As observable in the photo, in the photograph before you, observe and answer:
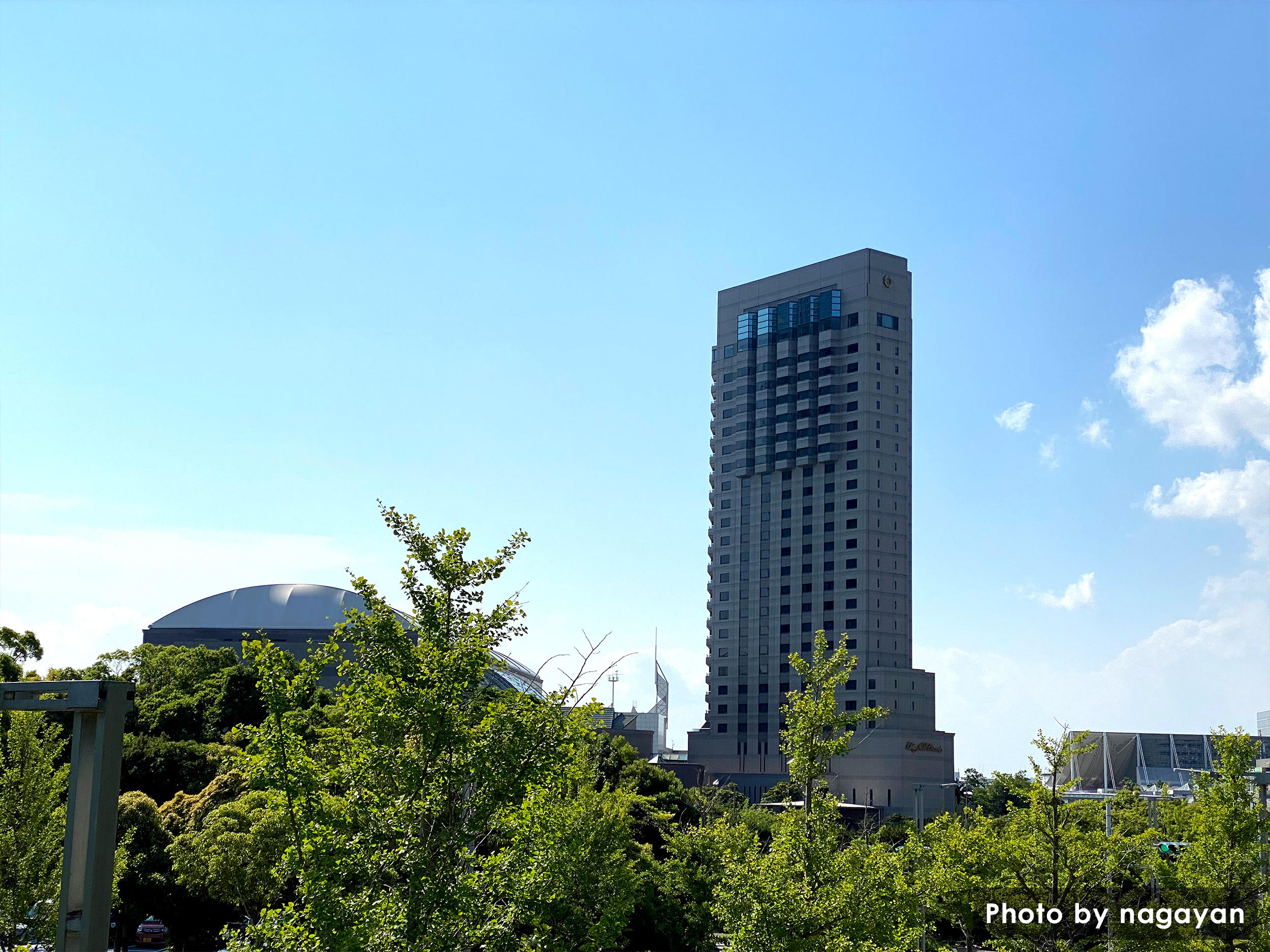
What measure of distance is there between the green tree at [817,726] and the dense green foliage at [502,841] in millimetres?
66

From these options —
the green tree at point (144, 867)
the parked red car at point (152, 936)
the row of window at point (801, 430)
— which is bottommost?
the parked red car at point (152, 936)

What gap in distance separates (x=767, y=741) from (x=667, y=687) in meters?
37.1

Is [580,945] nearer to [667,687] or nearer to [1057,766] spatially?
[1057,766]

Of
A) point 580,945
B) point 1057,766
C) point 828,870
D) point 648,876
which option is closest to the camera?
point 828,870

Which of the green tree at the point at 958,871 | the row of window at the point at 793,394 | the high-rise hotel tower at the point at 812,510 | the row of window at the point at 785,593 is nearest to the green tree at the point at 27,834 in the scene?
the green tree at the point at 958,871

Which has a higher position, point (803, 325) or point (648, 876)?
point (803, 325)

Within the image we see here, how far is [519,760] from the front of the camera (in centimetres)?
1577

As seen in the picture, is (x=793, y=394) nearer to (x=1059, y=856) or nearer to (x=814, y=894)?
(x=1059, y=856)

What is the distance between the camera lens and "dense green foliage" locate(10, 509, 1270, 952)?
15258 millimetres

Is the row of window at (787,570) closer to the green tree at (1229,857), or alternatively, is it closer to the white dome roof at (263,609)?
the white dome roof at (263,609)

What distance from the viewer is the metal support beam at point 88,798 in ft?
36.4

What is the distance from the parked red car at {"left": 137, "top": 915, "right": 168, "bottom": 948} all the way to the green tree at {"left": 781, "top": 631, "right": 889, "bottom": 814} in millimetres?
37042

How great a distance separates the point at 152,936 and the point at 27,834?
79.2ft

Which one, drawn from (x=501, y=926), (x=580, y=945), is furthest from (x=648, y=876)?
(x=501, y=926)
